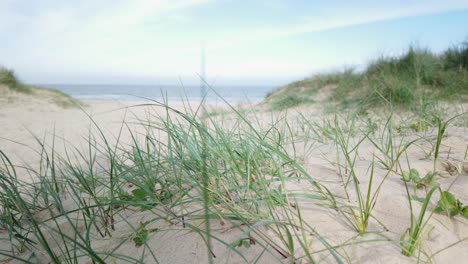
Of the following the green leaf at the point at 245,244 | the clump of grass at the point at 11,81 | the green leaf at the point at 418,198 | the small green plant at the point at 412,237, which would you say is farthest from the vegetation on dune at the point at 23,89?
the small green plant at the point at 412,237

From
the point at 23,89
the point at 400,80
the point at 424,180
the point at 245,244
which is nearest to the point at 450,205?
the point at 424,180

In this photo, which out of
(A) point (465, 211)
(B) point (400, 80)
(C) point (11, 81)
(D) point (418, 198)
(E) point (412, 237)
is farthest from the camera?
(C) point (11, 81)

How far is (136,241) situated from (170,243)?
0.11m

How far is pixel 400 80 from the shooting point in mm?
4641

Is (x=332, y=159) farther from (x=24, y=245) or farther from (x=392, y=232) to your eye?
(x=24, y=245)

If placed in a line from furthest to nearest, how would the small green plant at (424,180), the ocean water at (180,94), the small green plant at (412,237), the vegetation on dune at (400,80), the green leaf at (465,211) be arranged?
the vegetation on dune at (400,80) < the ocean water at (180,94) < the small green plant at (424,180) < the green leaf at (465,211) < the small green plant at (412,237)

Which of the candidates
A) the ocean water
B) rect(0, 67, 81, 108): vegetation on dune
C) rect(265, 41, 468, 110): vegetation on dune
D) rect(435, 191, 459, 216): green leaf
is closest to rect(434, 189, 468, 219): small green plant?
rect(435, 191, 459, 216): green leaf

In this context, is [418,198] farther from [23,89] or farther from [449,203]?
[23,89]

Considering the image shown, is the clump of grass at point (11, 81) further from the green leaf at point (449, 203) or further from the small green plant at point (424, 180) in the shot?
the green leaf at point (449, 203)

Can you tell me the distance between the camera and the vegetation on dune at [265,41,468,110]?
410 centimetres

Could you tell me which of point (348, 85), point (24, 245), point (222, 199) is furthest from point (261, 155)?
point (348, 85)

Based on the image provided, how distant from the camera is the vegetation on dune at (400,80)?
4098 millimetres

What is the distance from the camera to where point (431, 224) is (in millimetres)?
903

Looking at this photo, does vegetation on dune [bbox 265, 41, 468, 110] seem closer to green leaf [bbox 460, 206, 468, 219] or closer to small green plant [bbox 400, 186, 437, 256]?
green leaf [bbox 460, 206, 468, 219]
